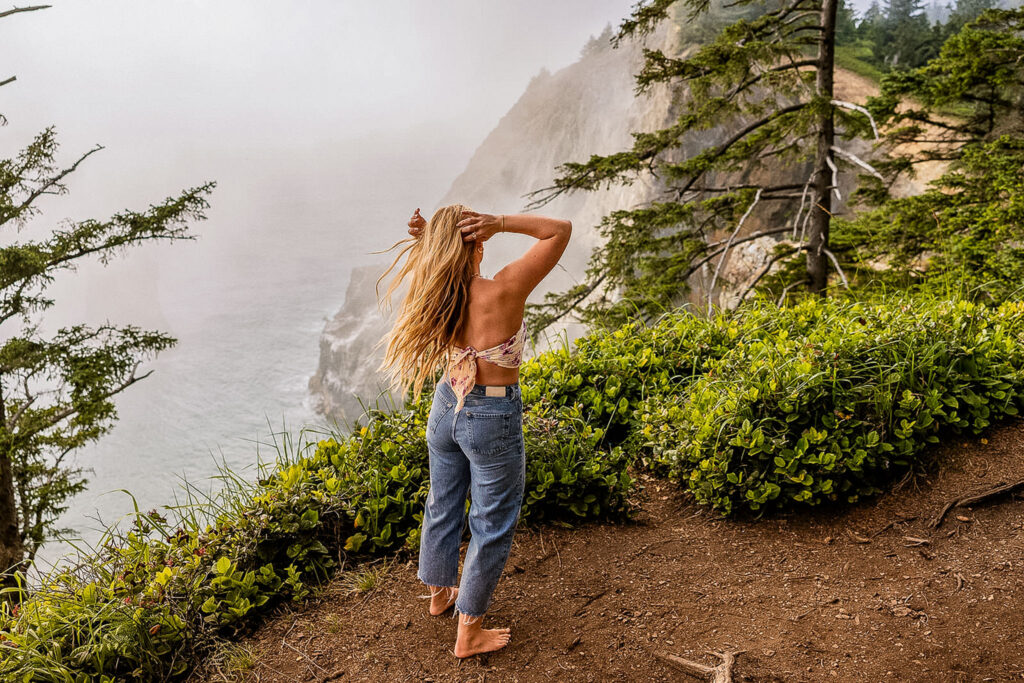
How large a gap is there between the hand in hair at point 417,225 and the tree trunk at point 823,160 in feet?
17.2

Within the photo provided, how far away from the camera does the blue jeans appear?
2.07m

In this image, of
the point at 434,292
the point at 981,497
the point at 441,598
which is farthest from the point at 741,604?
the point at 434,292

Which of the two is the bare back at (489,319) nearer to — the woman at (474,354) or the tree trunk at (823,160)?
the woman at (474,354)

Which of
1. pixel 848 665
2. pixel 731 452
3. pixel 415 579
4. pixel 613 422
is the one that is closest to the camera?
pixel 848 665

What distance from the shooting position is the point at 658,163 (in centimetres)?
666

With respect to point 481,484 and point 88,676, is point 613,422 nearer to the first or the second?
point 481,484

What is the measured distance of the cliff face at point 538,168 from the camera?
91.9 feet

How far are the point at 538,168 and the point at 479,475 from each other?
32110 millimetres

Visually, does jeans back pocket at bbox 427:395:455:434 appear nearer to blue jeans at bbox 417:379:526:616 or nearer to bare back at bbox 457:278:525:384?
blue jeans at bbox 417:379:526:616

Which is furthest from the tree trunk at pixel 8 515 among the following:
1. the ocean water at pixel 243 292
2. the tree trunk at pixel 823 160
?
the ocean water at pixel 243 292

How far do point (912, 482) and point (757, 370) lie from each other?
34.6 inches

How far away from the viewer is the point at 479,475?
6.93 ft

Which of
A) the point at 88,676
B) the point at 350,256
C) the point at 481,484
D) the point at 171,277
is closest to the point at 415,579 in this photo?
the point at 481,484

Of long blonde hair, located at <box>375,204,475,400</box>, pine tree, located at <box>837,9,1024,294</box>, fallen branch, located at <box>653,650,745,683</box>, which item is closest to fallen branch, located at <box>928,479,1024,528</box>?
fallen branch, located at <box>653,650,745,683</box>
